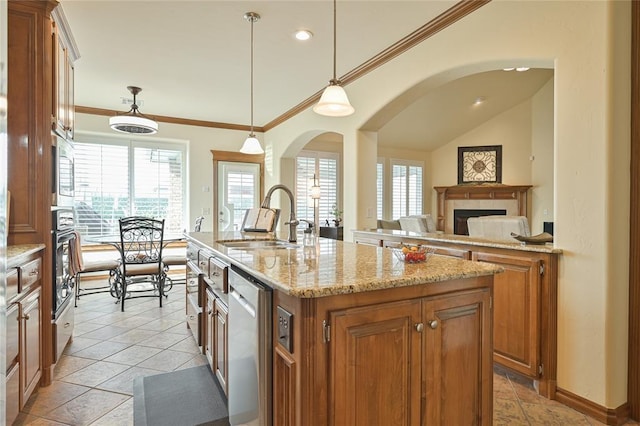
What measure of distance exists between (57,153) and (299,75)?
103 inches

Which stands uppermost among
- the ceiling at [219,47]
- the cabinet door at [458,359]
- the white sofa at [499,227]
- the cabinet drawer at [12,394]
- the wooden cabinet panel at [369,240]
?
the ceiling at [219,47]

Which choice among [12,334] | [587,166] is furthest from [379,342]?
[12,334]

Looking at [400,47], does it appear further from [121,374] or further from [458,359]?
[121,374]

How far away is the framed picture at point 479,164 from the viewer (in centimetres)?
815

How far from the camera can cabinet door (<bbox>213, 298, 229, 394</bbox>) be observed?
6.50 feet

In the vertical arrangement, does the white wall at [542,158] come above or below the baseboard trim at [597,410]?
above

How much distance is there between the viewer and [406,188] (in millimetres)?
8750

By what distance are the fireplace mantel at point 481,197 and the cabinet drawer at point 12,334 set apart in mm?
8272

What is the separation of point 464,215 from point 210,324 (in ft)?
24.3

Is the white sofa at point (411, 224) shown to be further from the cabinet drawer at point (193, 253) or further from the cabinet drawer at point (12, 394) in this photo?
the cabinet drawer at point (12, 394)

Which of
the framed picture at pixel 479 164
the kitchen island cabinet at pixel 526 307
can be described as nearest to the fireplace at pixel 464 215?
the framed picture at pixel 479 164

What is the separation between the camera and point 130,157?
6039 mm

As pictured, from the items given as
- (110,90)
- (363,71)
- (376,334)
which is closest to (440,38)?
(363,71)

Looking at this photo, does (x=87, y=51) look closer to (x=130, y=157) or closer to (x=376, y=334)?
(x=130, y=157)
